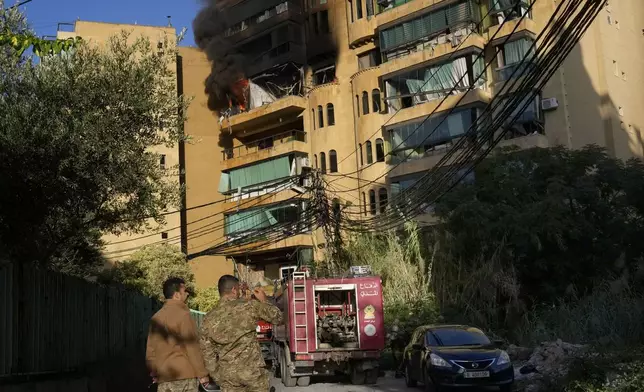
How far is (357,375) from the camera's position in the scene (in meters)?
17.5

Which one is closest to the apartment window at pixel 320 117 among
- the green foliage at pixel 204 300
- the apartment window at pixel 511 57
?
the green foliage at pixel 204 300

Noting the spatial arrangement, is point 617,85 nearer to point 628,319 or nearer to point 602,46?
point 602,46

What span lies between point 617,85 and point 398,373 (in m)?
24.0

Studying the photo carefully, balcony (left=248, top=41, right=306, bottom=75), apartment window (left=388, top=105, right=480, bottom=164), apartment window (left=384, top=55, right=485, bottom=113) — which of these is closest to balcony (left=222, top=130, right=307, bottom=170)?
balcony (left=248, top=41, right=306, bottom=75)

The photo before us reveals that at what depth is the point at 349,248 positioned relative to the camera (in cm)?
3055

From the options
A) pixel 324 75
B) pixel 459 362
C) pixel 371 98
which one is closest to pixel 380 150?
pixel 371 98

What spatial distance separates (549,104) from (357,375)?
21.3 meters

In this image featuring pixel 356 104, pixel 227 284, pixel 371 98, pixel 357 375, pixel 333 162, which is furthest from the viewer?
pixel 333 162

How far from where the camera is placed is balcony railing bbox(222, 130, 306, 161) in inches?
1823

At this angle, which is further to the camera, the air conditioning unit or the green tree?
the air conditioning unit

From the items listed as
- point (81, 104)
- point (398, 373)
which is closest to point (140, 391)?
point (81, 104)

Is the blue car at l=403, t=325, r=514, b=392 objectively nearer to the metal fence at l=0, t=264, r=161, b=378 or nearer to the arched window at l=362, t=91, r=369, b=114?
the metal fence at l=0, t=264, r=161, b=378

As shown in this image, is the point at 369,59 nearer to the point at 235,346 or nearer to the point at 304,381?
the point at 304,381

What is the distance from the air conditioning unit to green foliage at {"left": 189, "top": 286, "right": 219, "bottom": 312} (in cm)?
2131
